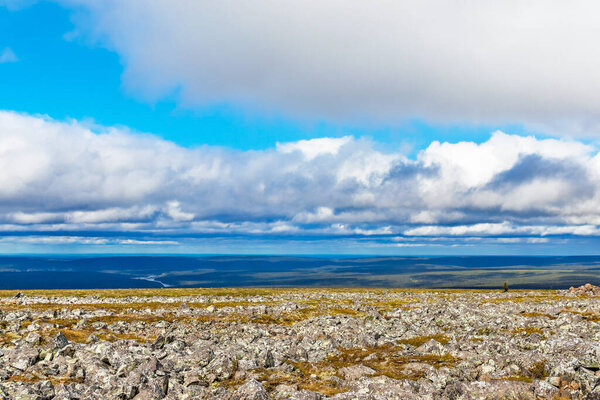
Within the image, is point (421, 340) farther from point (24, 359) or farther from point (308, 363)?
point (24, 359)

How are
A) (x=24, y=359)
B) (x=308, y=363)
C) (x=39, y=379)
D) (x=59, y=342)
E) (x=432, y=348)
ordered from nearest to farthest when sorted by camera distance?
(x=39, y=379) → (x=24, y=359) → (x=59, y=342) → (x=308, y=363) → (x=432, y=348)

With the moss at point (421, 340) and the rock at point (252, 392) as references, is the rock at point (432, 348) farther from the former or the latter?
the rock at point (252, 392)

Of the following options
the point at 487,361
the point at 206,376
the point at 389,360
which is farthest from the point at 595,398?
the point at 206,376

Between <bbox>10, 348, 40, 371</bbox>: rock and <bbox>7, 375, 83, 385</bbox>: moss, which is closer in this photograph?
<bbox>7, 375, 83, 385</bbox>: moss

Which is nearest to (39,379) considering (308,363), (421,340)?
(308,363)

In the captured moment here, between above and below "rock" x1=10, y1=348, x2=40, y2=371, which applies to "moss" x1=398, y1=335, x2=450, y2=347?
below

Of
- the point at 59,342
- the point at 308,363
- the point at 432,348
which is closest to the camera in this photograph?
the point at 59,342

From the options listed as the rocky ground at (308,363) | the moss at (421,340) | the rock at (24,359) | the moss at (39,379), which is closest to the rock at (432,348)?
the rocky ground at (308,363)

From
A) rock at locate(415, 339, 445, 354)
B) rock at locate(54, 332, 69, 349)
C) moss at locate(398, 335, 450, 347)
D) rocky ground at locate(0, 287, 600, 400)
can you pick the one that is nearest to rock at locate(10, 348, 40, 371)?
rocky ground at locate(0, 287, 600, 400)

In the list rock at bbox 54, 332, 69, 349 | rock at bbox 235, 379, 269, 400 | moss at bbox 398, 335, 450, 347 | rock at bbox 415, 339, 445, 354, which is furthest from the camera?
moss at bbox 398, 335, 450, 347

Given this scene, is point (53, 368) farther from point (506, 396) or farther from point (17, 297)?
point (17, 297)

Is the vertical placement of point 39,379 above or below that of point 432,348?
above

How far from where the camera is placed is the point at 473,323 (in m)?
48.1

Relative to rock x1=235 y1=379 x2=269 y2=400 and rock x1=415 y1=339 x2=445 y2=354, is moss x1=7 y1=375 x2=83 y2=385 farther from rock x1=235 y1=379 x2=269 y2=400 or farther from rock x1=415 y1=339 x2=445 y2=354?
rock x1=415 y1=339 x2=445 y2=354
